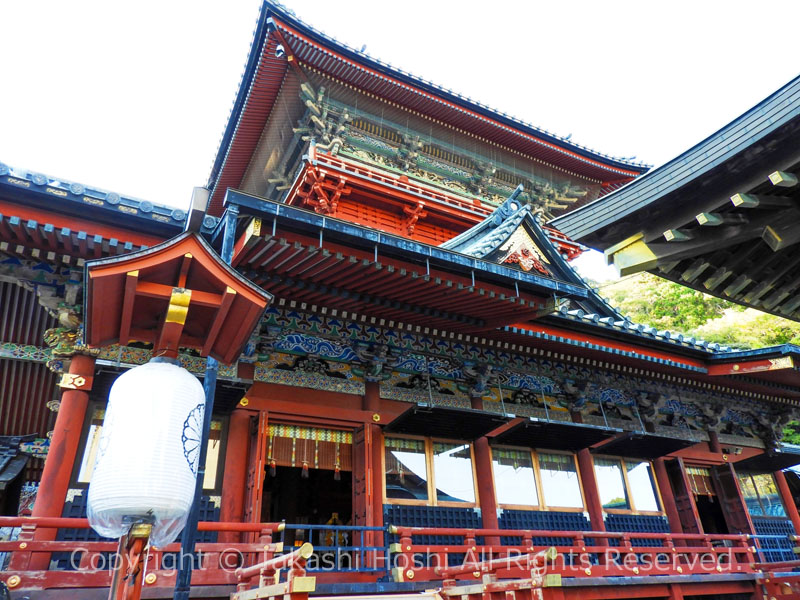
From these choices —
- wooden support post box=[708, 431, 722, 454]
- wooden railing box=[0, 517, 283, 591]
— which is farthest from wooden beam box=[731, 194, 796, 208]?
wooden support post box=[708, 431, 722, 454]

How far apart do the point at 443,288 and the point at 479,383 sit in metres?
2.98

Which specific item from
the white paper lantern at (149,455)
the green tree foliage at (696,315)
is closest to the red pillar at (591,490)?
the white paper lantern at (149,455)

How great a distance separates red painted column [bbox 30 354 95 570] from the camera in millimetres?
6605

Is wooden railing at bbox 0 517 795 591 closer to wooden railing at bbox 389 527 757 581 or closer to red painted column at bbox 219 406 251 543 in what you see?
wooden railing at bbox 389 527 757 581

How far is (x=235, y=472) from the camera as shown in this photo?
7.98 meters

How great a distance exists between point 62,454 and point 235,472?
226 centimetres

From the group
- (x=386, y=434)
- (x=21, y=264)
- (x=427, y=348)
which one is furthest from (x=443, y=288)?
(x=21, y=264)

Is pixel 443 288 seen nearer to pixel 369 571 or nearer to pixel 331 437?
pixel 331 437

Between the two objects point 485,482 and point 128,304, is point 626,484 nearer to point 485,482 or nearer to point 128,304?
point 485,482

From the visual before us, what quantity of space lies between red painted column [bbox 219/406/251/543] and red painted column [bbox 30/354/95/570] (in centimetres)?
200

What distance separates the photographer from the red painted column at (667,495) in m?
12.0

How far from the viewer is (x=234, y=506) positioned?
7.74 meters

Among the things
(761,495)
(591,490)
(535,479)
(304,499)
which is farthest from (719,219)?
(304,499)

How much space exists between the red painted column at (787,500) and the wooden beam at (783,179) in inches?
545
